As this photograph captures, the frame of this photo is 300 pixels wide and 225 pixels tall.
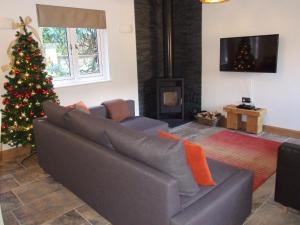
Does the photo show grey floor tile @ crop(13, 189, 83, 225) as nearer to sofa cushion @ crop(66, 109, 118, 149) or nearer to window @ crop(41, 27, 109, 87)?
sofa cushion @ crop(66, 109, 118, 149)

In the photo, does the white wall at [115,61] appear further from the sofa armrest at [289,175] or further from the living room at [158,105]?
the sofa armrest at [289,175]

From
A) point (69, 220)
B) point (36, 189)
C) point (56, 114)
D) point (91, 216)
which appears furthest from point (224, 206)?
point (36, 189)

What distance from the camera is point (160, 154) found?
169cm

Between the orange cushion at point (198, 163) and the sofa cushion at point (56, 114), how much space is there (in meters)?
1.33

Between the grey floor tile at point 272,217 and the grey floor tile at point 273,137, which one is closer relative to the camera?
the grey floor tile at point 272,217

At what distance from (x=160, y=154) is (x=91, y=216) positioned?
1.20 metres

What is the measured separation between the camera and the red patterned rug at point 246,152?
131 inches

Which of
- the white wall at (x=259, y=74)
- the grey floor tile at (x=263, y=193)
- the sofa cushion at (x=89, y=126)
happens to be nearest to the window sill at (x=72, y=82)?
the sofa cushion at (x=89, y=126)

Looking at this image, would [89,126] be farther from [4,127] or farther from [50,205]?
[4,127]

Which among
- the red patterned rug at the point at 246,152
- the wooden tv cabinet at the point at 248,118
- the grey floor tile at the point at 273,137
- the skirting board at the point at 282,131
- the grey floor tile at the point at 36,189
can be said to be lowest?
the grey floor tile at the point at 36,189

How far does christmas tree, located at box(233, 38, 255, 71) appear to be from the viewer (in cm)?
454

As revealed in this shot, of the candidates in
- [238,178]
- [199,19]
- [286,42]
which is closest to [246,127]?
[286,42]

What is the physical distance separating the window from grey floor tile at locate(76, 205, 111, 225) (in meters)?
2.41

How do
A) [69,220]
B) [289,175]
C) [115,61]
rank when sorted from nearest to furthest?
[289,175] → [69,220] → [115,61]
